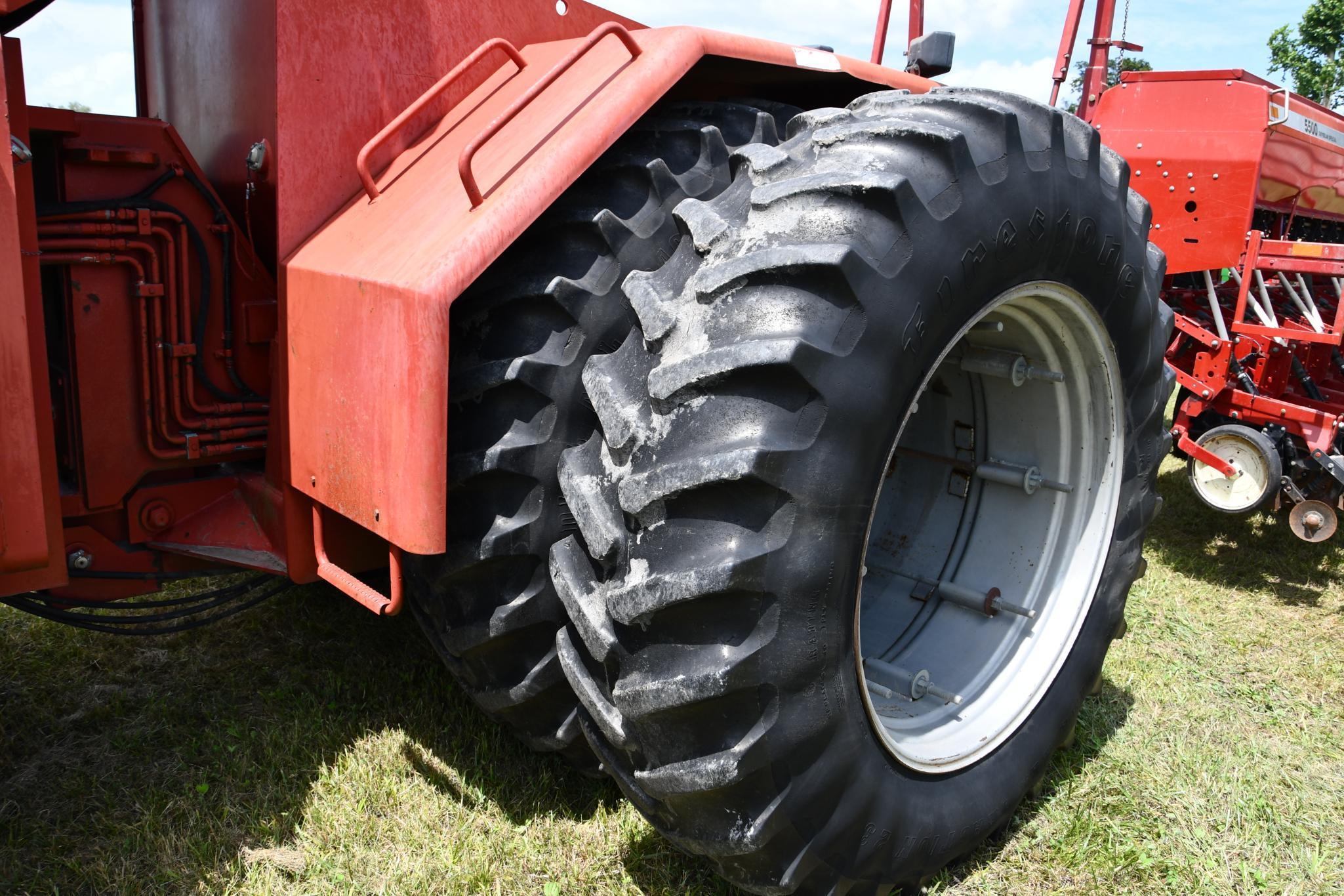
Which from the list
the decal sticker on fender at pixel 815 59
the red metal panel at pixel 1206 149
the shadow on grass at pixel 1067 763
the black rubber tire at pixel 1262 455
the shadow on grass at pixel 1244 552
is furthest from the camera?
the red metal panel at pixel 1206 149

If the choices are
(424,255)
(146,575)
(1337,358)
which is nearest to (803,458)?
(424,255)

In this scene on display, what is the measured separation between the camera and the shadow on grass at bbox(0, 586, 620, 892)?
2045 mm

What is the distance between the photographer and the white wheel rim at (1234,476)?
3896 millimetres

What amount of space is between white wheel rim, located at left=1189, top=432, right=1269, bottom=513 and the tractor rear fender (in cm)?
290

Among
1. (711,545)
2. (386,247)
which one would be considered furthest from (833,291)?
(386,247)

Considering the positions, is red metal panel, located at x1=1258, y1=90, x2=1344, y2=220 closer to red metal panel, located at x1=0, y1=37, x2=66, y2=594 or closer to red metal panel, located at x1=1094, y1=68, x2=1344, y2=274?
red metal panel, located at x1=1094, y1=68, x2=1344, y2=274

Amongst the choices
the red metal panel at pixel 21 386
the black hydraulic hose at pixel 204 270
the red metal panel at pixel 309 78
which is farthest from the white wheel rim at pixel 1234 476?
the red metal panel at pixel 21 386

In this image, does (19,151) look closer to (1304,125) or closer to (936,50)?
(936,50)

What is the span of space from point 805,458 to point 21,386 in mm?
1208

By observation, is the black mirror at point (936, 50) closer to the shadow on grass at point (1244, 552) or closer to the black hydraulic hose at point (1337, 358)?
the shadow on grass at point (1244, 552)

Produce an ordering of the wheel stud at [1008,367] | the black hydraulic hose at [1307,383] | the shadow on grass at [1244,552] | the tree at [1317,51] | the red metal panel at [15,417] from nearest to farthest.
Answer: the red metal panel at [15,417] → the wheel stud at [1008,367] → the shadow on grass at [1244,552] → the black hydraulic hose at [1307,383] → the tree at [1317,51]

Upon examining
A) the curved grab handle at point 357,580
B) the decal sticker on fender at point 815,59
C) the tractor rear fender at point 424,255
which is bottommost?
the curved grab handle at point 357,580

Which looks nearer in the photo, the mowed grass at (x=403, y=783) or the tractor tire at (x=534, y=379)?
the tractor tire at (x=534, y=379)

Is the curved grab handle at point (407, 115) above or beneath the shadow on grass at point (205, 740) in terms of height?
above
